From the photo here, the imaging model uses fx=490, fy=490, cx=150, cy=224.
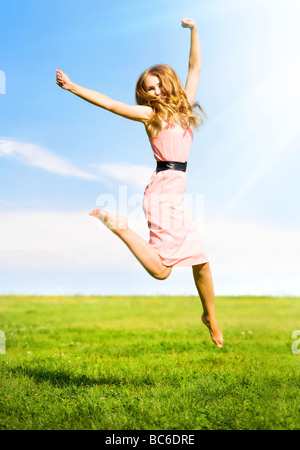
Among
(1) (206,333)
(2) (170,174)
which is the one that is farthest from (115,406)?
(1) (206,333)

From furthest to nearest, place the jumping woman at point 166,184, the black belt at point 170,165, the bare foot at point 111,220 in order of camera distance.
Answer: the black belt at point 170,165
the jumping woman at point 166,184
the bare foot at point 111,220

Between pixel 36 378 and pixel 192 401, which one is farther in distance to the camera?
pixel 36 378

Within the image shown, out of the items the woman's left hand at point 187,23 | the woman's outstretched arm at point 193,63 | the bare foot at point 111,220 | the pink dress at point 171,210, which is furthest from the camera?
the woman's left hand at point 187,23

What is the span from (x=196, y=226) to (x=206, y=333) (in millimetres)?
7163

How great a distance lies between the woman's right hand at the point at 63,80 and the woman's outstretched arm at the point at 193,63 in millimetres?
1693

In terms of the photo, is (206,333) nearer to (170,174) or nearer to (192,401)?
(192,401)

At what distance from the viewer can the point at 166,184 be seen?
5.32 m

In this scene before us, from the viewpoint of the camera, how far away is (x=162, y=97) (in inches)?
215

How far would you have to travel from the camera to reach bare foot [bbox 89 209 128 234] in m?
4.91

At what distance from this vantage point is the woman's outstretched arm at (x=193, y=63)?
19.7ft

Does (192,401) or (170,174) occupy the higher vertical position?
(170,174)

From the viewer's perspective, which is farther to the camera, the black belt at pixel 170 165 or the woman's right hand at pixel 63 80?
the black belt at pixel 170 165

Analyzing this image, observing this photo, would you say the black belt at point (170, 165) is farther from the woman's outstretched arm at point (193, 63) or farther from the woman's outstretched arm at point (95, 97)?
the woman's outstretched arm at point (193, 63)

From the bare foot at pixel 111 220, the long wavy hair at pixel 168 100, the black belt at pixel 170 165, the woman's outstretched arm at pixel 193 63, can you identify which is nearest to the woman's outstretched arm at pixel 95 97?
the long wavy hair at pixel 168 100
